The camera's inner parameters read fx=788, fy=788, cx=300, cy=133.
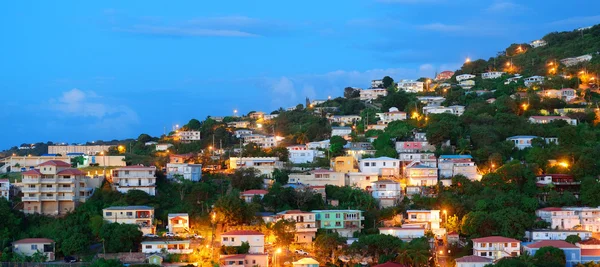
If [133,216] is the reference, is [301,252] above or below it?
below

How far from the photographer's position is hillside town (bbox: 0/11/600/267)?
92.7 ft

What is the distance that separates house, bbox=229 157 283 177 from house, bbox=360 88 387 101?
24667mm

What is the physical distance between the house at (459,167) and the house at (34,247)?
58.0 ft

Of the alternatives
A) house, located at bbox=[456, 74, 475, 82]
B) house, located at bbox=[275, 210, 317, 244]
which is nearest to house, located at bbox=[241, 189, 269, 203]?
house, located at bbox=[275, 210, 317, 244]

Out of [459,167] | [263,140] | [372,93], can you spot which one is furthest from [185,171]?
[372,93]

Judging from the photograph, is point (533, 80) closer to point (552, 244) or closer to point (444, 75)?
point (444, 75)

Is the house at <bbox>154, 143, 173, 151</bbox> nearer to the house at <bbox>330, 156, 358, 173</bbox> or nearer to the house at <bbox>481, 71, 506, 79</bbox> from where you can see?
the house at <bbox>330, 156, 358, 173</bbox>

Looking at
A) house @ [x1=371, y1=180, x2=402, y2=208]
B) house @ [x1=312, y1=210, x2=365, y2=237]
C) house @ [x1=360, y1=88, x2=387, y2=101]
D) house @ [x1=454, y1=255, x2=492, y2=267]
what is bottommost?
house @ [x1=454, y1=255, x2=492, y2=267]

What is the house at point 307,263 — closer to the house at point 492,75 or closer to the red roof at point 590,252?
the red roof at point 590,252

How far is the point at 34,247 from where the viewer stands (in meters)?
28.1

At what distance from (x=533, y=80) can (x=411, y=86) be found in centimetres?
1230

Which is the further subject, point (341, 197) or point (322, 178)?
point (322, 178)

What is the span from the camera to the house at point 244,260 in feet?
90.0

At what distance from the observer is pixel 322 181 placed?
36.0 m
